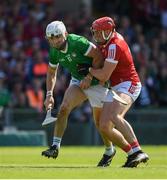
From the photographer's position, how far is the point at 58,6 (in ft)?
100

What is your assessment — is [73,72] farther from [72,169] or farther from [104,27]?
[72,169]

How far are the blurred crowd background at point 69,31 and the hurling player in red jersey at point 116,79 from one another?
9.46m

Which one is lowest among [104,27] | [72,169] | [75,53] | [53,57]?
[72,169]

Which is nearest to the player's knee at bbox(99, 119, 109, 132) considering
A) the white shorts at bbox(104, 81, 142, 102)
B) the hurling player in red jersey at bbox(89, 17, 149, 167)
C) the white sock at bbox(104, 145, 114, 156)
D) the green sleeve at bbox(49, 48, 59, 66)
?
the hurling player in red jersey at bbox(89, 17, 149, 167)

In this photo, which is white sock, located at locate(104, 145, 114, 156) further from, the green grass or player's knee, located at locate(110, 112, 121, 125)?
player's knee, located at locate(110, 112, 121, 125)

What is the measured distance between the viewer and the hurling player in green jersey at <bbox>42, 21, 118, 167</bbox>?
14.3m

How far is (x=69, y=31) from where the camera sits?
27.4 m


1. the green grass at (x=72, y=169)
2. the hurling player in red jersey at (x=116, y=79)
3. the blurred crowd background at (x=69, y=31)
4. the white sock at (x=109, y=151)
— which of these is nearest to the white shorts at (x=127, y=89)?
the hurling player in red jersey at (x=116, y=79)

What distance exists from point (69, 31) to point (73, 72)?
12757mm

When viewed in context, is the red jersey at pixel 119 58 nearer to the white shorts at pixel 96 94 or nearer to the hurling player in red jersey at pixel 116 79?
the hurling player in red jersey at pixel 116 79

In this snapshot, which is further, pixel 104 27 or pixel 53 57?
pixel 53 57

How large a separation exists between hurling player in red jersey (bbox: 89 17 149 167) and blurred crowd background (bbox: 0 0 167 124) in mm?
9464

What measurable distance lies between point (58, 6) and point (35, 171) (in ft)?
59.1

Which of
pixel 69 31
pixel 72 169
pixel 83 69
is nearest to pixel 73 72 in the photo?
pixel 83 69
